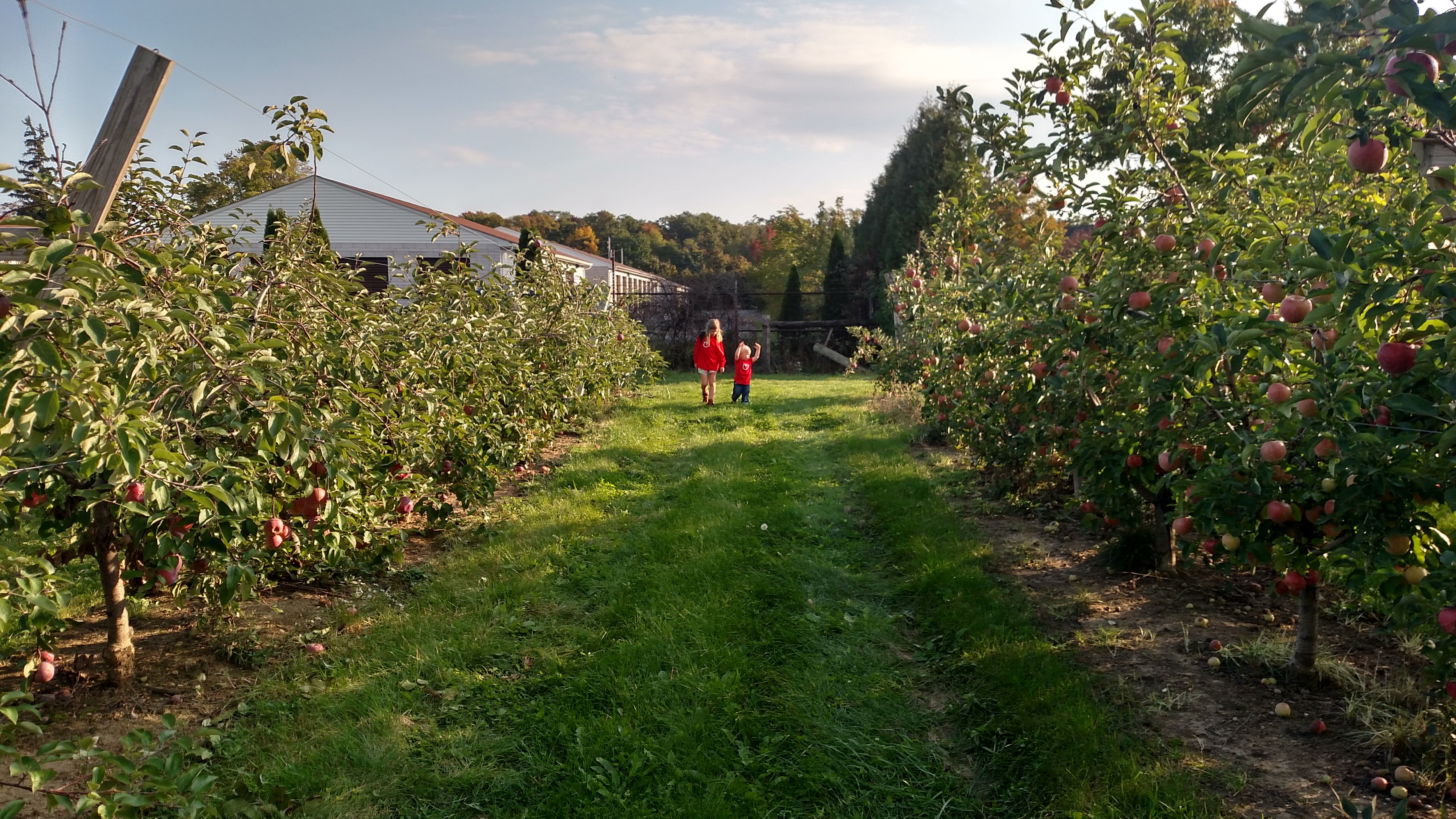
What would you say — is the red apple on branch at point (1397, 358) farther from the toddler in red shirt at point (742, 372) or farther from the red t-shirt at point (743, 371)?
the red t-shirt at point (743, 371)

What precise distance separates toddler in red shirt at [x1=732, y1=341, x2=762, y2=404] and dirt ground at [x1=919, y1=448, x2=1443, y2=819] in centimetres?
725

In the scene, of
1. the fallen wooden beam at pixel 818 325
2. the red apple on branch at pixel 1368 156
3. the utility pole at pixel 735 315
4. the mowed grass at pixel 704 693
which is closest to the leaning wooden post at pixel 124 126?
the mowed grass at pixel 704 693

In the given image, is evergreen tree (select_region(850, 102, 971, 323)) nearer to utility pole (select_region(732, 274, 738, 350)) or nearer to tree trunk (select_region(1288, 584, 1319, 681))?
utility pole (select_region(732, 274, 738, 350))

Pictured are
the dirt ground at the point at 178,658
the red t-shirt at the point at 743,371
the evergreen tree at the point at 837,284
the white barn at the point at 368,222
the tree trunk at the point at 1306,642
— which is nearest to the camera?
the dirt ground at the point at 178,658

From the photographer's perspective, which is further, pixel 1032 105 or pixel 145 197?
pixel 1032 105

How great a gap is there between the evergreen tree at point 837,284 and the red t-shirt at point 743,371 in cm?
897

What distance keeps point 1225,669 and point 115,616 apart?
4.43m

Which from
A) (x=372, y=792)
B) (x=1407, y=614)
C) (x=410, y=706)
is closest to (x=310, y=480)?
(x=410, y=706)

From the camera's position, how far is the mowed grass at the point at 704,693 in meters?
2.68

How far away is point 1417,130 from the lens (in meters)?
2.26

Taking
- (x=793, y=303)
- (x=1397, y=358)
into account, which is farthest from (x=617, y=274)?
(x=1397, y=358)

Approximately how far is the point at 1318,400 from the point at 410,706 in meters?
3.30

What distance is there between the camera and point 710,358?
11570mm

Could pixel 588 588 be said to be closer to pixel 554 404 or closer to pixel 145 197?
pixel 145 197
